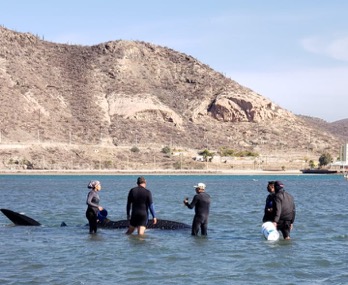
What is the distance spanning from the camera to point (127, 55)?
16188 centimetres

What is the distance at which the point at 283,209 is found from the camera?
17.7 m

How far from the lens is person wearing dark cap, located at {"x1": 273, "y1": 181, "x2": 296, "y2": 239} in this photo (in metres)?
17.5

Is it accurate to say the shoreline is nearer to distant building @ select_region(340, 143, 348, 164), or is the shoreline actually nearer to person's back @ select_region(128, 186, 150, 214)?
distant building @ select_region(340, 143, 348, 164)

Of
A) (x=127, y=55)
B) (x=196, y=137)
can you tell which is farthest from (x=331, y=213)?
(x=127, y=55)

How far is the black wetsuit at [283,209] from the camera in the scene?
17469 millimetres

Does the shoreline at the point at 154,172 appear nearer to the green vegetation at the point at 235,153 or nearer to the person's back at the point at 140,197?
the green vegetation at the point at 235,153

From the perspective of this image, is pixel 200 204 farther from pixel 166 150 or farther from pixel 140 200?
pixel 166 150

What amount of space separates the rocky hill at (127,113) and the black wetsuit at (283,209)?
102 meters

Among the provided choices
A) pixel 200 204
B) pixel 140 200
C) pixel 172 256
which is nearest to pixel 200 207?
pixel 200 204

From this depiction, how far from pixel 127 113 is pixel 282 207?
415 ft

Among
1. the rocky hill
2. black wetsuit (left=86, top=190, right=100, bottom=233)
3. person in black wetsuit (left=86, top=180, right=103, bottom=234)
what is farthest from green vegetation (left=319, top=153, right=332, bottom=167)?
person in black wetsuit (left=86, top=180, right=103, bottom=234)

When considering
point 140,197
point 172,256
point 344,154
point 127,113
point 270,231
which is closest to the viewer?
point 172,256

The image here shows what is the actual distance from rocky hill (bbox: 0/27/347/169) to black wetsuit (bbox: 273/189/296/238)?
10206 centimetres

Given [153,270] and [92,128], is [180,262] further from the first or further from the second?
[92,128]
